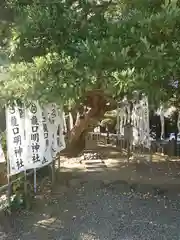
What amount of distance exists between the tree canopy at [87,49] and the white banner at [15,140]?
0.92m

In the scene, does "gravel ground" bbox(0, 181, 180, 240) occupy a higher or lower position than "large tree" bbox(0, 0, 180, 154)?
lower

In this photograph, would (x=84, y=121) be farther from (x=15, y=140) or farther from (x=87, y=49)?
(x=87, y=49)

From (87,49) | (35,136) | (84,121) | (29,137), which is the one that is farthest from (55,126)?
(84,121)

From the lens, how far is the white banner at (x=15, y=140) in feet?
19.7

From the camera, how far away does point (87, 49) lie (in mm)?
4344

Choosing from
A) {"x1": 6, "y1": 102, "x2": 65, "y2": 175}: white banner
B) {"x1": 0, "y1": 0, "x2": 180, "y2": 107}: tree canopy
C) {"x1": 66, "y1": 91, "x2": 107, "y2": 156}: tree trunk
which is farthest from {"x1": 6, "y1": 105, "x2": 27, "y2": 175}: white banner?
{"x1": 66, "y1": 91, "x2": 107, "y2": 156}: tree trunk

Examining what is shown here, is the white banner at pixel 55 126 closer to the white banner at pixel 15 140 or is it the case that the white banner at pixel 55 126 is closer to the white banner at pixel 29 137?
the white banner at pixel 29 137

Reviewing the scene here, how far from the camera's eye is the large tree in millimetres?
4246

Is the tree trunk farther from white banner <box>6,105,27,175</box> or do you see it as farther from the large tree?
the large tree

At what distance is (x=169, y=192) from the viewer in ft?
26.0

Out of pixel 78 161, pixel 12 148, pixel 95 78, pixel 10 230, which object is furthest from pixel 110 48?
pixel 78 161

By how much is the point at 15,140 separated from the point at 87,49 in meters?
2.38

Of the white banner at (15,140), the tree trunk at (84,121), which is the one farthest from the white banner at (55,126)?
the tree trunk at (84,121)

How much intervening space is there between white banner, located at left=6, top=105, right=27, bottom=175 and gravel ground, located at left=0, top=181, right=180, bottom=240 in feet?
3.08
